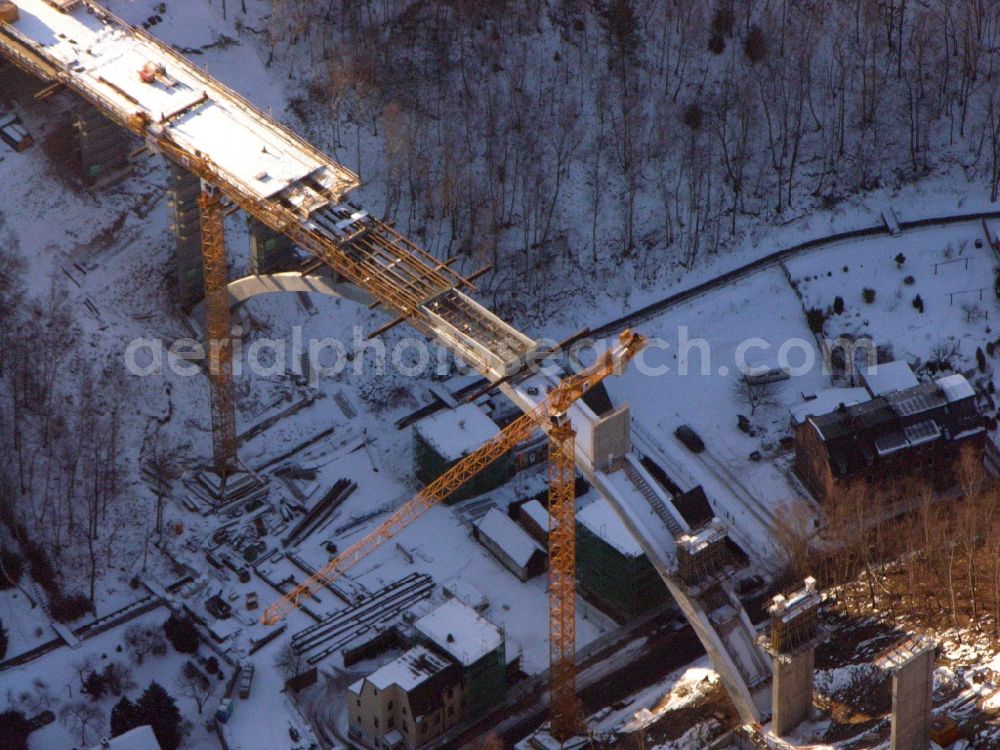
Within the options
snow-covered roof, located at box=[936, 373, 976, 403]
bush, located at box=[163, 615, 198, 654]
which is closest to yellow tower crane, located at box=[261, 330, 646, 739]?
bush, located at box=[163, 615, 198, 654]

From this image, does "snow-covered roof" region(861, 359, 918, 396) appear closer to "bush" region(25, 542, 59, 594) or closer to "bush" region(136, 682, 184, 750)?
"bush" region(136, 682, 184, 750)

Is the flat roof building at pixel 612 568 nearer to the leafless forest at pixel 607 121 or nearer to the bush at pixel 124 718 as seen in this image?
the leafless forest at pixel 607 121

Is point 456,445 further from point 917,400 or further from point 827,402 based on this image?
point 917,400

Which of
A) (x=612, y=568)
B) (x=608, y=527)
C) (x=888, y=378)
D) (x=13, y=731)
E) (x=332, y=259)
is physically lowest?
(x=13, y=731)

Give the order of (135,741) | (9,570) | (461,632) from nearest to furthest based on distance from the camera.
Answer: (135,741)
(461,632)
(9,570)

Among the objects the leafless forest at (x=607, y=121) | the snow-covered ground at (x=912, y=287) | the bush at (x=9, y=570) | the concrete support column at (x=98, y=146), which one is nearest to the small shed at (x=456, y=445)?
the leafless forest at (x=607, y=121)

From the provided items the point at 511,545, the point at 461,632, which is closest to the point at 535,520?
the point at 511,545

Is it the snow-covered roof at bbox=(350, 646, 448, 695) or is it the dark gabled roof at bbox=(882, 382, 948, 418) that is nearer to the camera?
the snow-covered roof at bbox=(350, 646, 448, 695)
